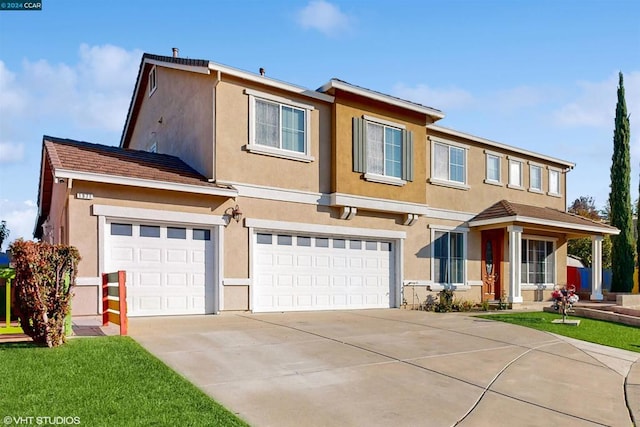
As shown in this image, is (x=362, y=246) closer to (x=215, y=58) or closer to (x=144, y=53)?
(x=215, y=58)

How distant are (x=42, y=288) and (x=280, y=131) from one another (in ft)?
26.0

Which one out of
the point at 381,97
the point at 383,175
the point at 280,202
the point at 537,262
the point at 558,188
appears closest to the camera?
the point at 280,202

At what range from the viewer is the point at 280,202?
13.9 metres

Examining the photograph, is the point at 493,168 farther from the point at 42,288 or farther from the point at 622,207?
the point at 42,288

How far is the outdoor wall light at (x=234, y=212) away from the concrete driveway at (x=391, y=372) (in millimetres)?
2620

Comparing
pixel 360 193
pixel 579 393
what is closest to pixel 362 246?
pixel 360 193

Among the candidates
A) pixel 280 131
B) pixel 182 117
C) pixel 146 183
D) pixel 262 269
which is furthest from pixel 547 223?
pixel 146 183

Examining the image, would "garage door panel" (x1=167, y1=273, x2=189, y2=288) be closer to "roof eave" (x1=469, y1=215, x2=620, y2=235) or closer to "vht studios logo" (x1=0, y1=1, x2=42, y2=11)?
"vht studios logo" (x1=0, y1=1, x2=42, y2=11)

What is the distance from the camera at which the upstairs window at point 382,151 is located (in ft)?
50.0

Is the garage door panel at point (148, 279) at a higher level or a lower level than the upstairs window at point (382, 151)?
lower

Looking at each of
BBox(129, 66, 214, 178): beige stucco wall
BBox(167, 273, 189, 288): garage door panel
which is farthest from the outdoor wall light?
BBox(167, 273, 189, 288): garage door panel

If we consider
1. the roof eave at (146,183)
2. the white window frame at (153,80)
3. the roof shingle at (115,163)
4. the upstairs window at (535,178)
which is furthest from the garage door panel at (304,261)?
the upstairs window at (535,178)

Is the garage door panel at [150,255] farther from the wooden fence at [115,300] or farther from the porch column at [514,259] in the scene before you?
the porch column at [514,259]

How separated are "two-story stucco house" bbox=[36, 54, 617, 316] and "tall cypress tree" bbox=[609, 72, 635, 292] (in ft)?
8.46
